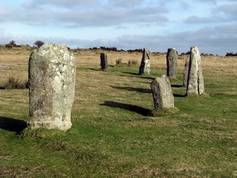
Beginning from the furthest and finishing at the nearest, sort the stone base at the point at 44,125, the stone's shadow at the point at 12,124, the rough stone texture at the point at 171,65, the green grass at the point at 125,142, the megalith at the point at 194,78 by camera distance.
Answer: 1. the rough stone texture at the point at 171,65
2. the megalith at the point at 194,78
3. the stone's shadow at the point at 12,124
4. the stone base at the point at 44,125
5. the green grass at the point at 125,142

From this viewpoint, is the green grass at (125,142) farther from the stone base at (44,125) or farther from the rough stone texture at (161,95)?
the rough stone texture at (161,95)

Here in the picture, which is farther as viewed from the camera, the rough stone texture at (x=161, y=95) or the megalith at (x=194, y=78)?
the megalith at (x=194, y=78)

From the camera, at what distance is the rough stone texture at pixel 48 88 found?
1931 cm

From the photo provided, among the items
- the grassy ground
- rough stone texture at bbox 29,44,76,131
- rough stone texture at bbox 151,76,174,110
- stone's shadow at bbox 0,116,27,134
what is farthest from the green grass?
rough stone texture at bbox 151,76,174,110

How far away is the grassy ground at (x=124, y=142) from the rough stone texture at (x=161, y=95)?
628mm

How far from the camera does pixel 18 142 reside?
18406 millimetres

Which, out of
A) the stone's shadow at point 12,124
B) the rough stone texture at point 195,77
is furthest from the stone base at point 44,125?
the rough stone texture at point 195,77

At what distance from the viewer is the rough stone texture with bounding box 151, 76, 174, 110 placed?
25016 millimetres

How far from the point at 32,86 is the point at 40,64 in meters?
0.80

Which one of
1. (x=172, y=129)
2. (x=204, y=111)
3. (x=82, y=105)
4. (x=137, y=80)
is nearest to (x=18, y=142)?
(x=172, y=129)

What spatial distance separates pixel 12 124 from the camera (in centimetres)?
2075

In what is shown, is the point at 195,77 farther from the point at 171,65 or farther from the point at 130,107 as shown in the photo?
the point at 171,65

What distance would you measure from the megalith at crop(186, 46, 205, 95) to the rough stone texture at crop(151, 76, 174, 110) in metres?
6.29

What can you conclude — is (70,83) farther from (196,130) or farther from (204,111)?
(204,111)
